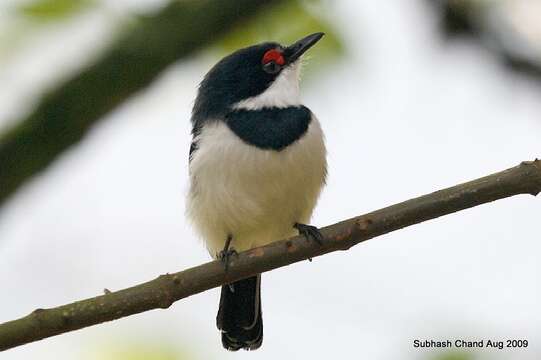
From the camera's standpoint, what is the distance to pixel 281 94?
5.00 meters

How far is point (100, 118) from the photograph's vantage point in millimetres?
2500

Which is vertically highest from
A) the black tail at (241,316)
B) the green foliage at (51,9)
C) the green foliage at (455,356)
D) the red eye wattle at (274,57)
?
the red eye wattle at (274,57)

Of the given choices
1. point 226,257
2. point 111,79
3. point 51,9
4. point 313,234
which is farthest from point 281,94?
point 111,79

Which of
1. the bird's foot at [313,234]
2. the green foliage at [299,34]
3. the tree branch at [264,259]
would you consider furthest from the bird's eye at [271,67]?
the tree branch at [264,259]

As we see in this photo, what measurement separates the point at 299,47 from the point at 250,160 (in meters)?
0.70

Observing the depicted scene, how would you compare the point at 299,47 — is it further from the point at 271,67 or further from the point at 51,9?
A: the point at 51,9

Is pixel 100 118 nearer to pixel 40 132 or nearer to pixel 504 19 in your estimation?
pixel 40 132

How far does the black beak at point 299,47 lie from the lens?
4562 millimetres

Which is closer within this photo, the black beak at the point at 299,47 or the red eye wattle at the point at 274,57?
the black beak at the point at 299,47

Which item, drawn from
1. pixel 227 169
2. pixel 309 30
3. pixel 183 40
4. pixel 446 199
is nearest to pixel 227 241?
pixel 227 169

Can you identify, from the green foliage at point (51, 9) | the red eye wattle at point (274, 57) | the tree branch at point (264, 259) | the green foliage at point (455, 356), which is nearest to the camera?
the tree branch at point (264, 259)

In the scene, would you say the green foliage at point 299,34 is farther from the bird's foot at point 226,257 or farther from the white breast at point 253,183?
the bird's foot at point 226,257

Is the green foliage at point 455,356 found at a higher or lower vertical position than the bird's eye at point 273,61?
lower

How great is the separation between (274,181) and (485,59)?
2.20 metres
